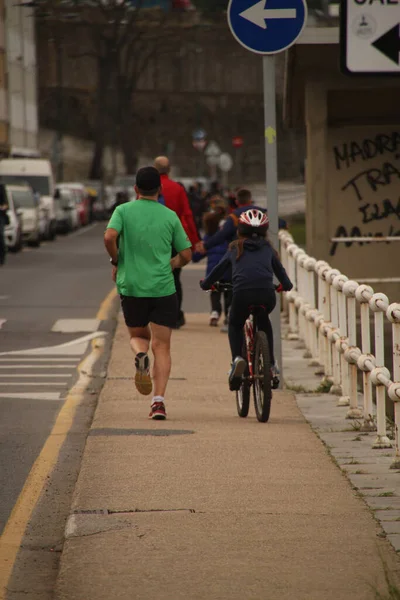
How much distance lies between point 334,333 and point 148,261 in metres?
1.73

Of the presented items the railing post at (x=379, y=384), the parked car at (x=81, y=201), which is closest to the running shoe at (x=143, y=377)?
the railing post at (x=379, y=384)

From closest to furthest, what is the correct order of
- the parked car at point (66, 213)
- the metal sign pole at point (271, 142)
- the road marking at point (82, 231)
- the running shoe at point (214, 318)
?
the metal sign pole at point (271, 142) < the running shoe at point (214, 318) < the parked car at point (66, 213) < the road marking at point (82, 231)

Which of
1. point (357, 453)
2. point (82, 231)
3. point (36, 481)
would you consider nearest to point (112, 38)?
point (82, 231)

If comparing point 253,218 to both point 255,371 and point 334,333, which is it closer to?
point 255,371

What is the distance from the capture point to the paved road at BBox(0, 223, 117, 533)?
9.89 meters

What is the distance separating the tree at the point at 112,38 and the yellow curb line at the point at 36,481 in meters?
59.9

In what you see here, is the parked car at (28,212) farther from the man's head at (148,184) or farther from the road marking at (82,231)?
the man's head at (148,184)

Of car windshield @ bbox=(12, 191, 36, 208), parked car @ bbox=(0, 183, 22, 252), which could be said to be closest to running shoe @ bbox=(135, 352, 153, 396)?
parked car @ bbox=(0, 183, 22, 252)

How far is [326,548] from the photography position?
21.5 feet

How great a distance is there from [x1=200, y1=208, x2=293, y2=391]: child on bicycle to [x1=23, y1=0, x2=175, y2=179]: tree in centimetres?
6129

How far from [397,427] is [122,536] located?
2.33 m

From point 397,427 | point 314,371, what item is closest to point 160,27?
point 314,371

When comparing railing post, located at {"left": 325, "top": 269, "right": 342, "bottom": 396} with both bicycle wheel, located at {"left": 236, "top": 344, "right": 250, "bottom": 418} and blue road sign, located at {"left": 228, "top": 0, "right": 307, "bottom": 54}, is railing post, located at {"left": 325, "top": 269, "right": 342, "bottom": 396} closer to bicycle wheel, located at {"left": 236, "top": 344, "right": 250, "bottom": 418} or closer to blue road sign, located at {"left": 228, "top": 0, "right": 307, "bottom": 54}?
bicycle wheel, located at {"left": 236, "top": 344, "right": 250, "bottom": 418}

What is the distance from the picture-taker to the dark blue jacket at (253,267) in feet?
35.3
